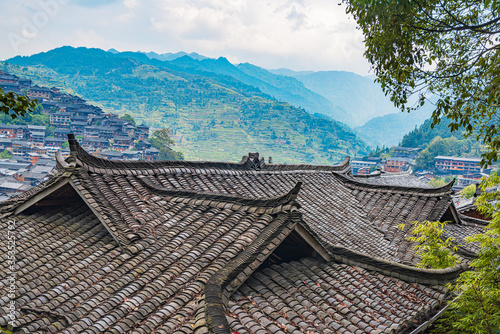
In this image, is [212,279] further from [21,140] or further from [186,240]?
[21,140]

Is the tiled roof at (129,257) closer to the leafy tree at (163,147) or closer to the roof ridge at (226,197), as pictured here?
the roof ridge at (226,197)

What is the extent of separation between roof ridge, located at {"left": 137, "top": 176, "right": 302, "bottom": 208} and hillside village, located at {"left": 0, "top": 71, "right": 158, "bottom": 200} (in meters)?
67.4

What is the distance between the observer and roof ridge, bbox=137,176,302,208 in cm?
602

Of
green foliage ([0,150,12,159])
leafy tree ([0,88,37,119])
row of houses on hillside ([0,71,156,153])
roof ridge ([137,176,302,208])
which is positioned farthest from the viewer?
row of houses on hillside ([0,71,156,153])

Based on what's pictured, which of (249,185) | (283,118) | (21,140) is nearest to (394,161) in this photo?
(283,118)

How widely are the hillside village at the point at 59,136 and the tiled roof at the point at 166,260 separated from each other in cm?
6710

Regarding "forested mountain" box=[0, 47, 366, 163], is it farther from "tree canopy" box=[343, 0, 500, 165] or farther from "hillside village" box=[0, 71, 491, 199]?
"tree canopy" box=[343, 0, 500, 165]

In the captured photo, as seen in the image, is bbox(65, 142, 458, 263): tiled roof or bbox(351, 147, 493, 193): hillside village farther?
bbox(351, 147, 493, 193): hillside village

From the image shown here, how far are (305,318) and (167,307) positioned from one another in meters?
1.78

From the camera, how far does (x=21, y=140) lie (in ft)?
289

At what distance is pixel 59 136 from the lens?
99.6 m

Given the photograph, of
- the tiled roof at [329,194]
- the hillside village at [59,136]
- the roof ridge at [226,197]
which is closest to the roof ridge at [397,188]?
the tiled roof at [329,194]

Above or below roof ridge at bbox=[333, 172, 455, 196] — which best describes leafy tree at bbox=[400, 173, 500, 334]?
below

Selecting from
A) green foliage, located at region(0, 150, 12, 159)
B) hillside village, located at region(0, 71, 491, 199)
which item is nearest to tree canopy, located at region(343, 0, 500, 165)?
hillside village, located at region(0, 71, 491, 199)
